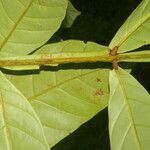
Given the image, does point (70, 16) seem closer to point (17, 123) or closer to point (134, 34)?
point (134, 34)

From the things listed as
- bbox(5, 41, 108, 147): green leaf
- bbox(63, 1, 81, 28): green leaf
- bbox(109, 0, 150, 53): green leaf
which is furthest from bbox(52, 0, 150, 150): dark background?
bbox(109, 0, 150, 53): green leaf

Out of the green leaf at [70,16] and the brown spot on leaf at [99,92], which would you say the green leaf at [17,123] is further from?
the green leaf at [70,16]

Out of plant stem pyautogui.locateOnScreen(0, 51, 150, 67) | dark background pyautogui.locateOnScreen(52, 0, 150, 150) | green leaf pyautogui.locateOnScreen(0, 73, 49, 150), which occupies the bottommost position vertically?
dark background pyautogui.locateOnScreen(52, 0, 150, 150)

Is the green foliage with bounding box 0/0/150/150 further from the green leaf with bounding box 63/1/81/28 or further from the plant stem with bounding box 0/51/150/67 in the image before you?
the green leaf with bounding box 63/1/81/28

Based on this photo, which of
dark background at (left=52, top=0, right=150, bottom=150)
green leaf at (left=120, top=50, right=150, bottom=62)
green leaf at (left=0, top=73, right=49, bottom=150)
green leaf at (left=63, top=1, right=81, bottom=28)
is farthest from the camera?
dark background at (left=52, top=0, right=150, bottom=150)

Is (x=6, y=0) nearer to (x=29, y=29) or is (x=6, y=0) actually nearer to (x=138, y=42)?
(x=29, y=29)

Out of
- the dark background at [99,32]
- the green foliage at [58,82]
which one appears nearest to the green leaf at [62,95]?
the green foliage at [58,82]
